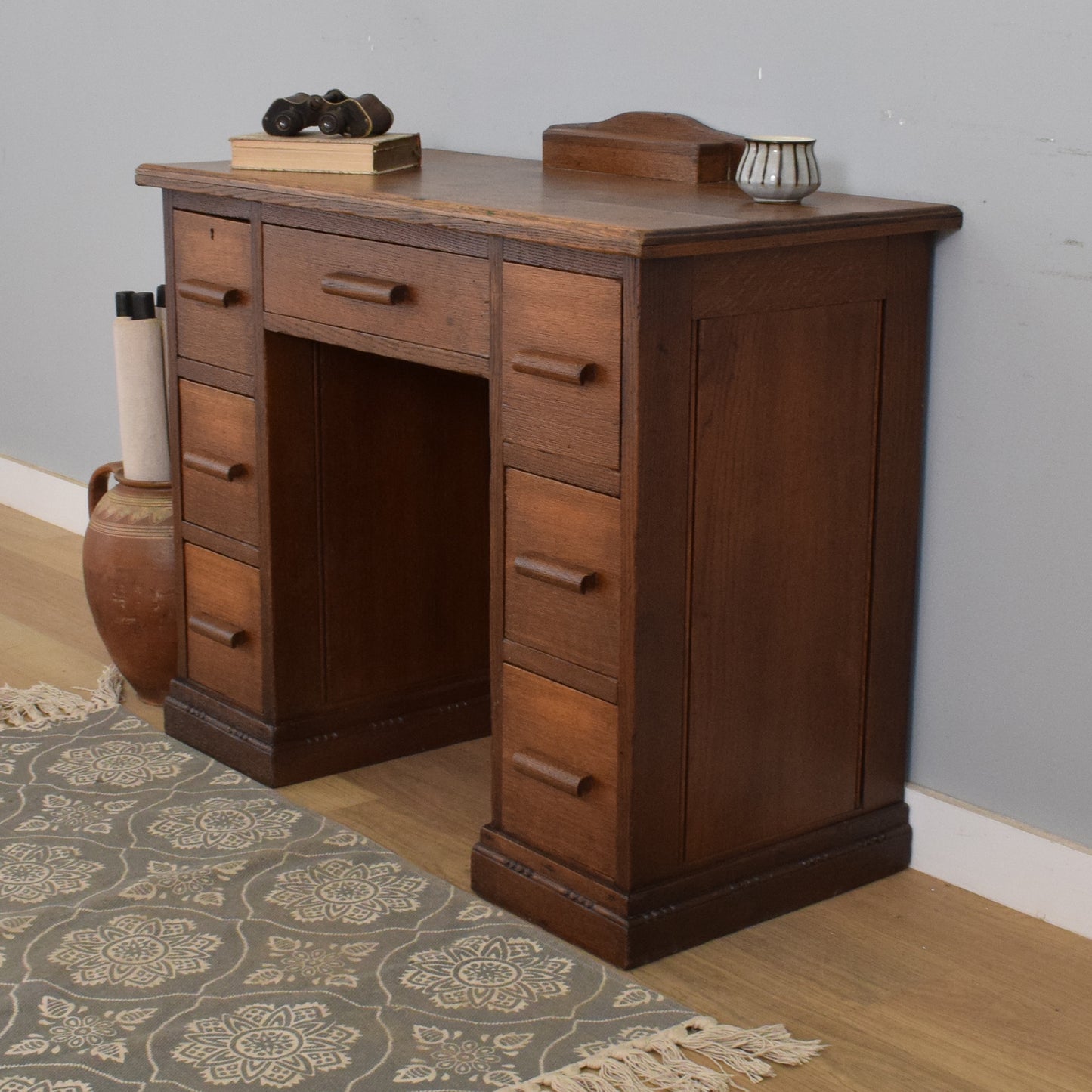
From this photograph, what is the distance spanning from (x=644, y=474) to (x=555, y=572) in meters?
0.19

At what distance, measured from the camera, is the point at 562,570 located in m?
1.87

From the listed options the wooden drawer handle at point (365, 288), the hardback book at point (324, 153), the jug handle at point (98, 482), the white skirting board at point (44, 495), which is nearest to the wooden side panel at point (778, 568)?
the wooden drawer handle at point (365, 288)

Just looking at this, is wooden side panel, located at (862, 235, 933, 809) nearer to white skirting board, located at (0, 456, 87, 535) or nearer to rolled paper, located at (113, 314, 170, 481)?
rolled paper, located at (113, 314, 170, 481)

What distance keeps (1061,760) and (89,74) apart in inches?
98.4

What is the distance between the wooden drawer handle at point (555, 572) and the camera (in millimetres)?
1841

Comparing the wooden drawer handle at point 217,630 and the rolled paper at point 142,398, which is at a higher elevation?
the rolled paper at point 142,398

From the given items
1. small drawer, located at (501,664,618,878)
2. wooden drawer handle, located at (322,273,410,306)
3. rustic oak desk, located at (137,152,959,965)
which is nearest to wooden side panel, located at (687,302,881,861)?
rustic oak desk, located at (137,152,959,965)

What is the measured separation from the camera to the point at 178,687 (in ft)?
8.54

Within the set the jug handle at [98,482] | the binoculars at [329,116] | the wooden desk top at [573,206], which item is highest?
the binoculars at [329,116]

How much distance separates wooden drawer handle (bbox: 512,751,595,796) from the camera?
6.21 feet

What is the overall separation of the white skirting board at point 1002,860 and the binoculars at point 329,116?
47.5 inches

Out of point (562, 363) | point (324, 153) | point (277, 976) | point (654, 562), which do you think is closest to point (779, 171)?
point (562, 363)

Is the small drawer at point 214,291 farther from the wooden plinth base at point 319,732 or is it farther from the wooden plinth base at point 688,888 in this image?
the wooden plinth base at point 688,888

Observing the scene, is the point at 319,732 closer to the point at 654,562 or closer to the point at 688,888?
the point at 688,888
